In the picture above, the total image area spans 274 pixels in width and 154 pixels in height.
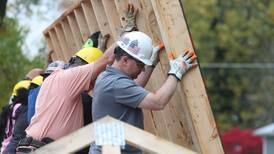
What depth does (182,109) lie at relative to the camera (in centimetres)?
917

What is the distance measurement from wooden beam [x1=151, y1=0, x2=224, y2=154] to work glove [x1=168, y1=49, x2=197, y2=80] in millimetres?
70

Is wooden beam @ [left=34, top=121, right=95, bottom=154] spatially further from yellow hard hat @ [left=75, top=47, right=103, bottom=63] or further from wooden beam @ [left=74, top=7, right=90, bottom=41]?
wooden beam @ [left=74, top=7, right=90, bottom=41]

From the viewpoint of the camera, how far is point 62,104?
9.49 meters

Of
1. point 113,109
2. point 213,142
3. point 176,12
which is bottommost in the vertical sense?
point 213,142

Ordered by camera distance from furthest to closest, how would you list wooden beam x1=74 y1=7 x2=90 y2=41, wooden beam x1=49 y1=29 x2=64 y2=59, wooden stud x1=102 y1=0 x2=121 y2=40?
wooden beam x1=49 y1=29 x2=64 y2=59
wooden beam x1=74 y1=7 x2=90 y2=41
wooden stud x1=102 y1=0 x2=121 y2=40

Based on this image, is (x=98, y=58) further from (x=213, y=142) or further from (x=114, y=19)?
(x=213, y=142)

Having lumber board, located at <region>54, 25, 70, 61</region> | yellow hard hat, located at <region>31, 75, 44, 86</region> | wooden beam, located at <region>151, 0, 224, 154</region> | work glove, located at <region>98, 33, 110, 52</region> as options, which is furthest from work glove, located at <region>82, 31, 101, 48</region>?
lumber board, located at <region>54, 25, 70, 61</region>

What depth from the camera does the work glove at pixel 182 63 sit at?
859cm

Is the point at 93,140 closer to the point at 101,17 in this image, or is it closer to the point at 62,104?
the point at 62,104

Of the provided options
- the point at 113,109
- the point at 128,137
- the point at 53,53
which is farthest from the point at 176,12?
the point at 53,53

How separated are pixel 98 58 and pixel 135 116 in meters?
1.51

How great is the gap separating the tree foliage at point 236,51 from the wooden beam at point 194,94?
3377 centimetres

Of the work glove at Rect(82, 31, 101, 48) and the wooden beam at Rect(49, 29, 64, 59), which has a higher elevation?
the work glove at Rect(82, 31, 101, 48)

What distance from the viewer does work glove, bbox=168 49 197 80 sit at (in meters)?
8.59
